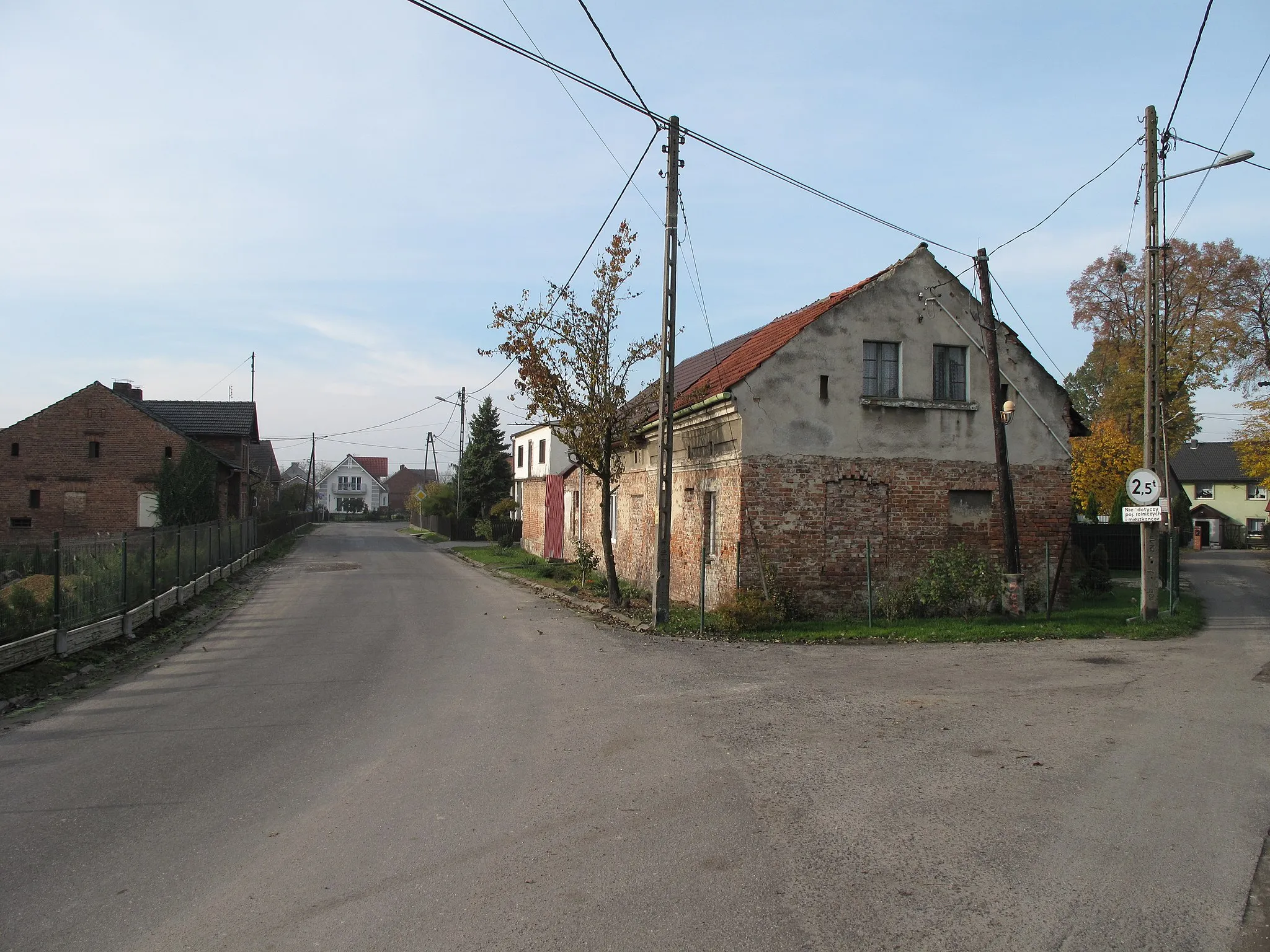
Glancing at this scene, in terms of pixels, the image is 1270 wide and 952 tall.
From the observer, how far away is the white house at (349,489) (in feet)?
368

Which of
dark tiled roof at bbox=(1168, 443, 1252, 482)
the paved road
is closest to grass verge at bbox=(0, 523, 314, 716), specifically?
the paved road

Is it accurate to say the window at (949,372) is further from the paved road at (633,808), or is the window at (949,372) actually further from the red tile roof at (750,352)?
the paved road at (633,808)

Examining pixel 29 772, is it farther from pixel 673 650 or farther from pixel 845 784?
pixel 673 650

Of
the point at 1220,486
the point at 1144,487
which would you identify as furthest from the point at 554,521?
the point at 1220,486

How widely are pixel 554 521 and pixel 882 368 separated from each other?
17440 mm

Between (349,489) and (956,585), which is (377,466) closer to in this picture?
(349,489)

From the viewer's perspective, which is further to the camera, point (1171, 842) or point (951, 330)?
point (951, 330)

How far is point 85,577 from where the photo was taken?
12133 millimetres

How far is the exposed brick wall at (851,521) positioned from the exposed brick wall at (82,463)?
32.3 meters

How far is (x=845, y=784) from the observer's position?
21.4ft

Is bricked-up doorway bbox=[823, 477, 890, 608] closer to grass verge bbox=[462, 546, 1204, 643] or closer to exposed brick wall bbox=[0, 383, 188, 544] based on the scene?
grass verge bbox=[462, 546, 1204, 643]

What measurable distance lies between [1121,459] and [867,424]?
111 feet

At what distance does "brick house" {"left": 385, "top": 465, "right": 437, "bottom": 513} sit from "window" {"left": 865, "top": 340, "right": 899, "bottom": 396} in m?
107

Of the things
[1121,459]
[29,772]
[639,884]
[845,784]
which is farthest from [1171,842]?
[1121,459]
